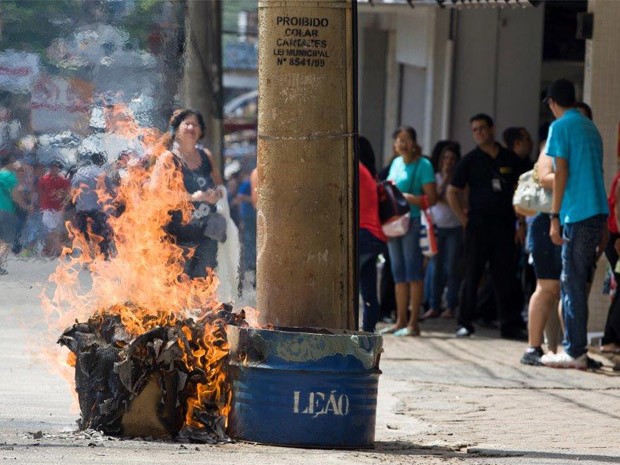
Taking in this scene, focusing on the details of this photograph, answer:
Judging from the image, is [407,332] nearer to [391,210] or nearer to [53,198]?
[391,210]

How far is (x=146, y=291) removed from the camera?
305 inches

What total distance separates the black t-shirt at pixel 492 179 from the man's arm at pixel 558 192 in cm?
283

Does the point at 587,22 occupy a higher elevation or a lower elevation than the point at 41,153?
higher

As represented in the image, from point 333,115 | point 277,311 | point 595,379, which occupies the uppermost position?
Result: point 333,115

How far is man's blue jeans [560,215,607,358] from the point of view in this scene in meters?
10.8

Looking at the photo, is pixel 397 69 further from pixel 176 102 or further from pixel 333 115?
pixel 333 115

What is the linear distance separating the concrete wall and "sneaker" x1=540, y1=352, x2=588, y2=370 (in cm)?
738

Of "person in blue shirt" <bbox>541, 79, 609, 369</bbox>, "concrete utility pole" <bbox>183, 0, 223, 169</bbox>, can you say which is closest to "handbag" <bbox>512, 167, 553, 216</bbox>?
"person in blue shirt" <bbox>541, 79, 609, 369</bbox>

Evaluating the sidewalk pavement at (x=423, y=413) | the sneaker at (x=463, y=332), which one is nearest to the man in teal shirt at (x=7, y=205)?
the sidewalk pavement at (x=423, y=413)

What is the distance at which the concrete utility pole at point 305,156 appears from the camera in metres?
7.32

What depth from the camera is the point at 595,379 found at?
1066 centimetres

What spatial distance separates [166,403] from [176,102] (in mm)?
5429

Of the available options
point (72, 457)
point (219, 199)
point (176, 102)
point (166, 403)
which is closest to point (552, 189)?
point (219, 199)

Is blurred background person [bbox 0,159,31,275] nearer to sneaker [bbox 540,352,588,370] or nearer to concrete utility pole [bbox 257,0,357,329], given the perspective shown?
sneaker [bbox 540,352,588,370]
